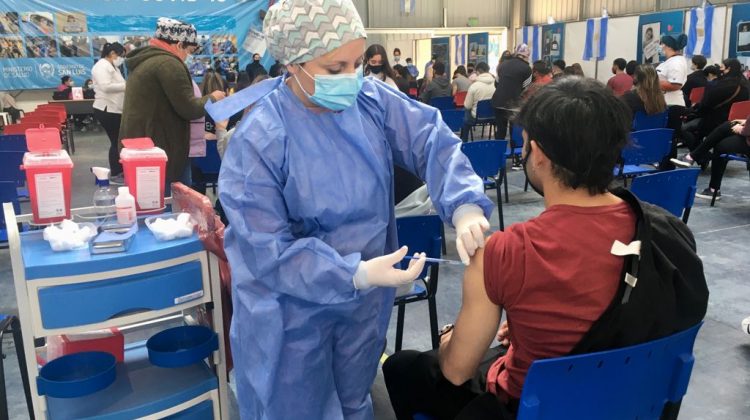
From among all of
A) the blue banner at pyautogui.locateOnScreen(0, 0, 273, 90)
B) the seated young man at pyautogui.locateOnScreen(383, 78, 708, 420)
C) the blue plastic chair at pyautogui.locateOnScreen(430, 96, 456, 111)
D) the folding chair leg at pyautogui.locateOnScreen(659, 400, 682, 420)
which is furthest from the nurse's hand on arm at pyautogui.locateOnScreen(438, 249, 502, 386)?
the blue banner at pyautogui.locateOnScreen(0, 0, 273, 90)

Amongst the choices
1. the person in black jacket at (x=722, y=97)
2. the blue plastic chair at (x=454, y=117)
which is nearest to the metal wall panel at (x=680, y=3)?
the person in black jacket at (x=722, y=97)

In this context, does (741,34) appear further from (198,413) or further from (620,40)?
(198,413)

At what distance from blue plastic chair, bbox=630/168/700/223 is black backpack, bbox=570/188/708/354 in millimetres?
1717

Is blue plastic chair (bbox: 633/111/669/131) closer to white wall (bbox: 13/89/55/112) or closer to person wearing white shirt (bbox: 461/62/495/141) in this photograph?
person wearing white shirt (bbox: 461/62/495/141)

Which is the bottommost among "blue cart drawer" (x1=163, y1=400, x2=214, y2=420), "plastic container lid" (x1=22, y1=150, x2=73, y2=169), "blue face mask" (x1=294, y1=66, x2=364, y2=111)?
"blue cart drawer" (x1=163, y1=400, x2=214, y2=420)

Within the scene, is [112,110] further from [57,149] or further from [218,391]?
[218,391]

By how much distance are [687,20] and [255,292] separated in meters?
11.1

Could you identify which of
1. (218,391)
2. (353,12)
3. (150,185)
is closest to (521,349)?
(353,12)

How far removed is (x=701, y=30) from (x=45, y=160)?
35.6 ft

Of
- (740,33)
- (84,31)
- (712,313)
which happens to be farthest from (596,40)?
(712,313)

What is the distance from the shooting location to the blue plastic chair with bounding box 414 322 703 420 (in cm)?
96

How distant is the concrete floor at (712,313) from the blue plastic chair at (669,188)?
496mm

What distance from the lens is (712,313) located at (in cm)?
274

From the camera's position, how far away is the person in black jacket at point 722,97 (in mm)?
5512
